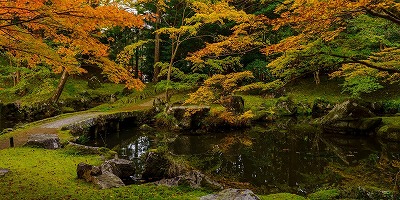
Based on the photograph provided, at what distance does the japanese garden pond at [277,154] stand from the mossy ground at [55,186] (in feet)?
10.9

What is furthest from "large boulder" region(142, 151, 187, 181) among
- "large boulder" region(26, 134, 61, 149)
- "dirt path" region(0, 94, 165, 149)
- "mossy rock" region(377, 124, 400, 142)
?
"mossy rock" region(377, 124, 400, 142)

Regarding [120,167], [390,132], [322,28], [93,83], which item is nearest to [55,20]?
[120,167]

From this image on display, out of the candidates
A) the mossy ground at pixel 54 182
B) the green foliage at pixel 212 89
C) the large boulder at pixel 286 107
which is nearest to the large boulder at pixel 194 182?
the mossy ground at pixel 54 182

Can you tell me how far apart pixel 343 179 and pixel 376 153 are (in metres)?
4.40

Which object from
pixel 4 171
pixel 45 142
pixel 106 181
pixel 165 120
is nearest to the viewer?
pixel 106 181

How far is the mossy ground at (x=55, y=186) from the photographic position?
642 centimetres

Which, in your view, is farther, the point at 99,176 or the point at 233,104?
the point at 233,104

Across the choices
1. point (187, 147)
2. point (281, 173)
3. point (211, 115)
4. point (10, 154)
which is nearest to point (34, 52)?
point (10, 154)

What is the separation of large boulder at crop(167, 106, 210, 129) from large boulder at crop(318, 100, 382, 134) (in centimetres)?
738

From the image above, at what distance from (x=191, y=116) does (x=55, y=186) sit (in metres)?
12.3

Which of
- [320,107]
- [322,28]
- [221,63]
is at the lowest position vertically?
[320,107]

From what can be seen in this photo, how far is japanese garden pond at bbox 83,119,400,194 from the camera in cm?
984

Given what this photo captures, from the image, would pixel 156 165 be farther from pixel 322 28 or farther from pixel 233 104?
pixel 233 104

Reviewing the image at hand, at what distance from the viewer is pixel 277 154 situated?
1337 cm
